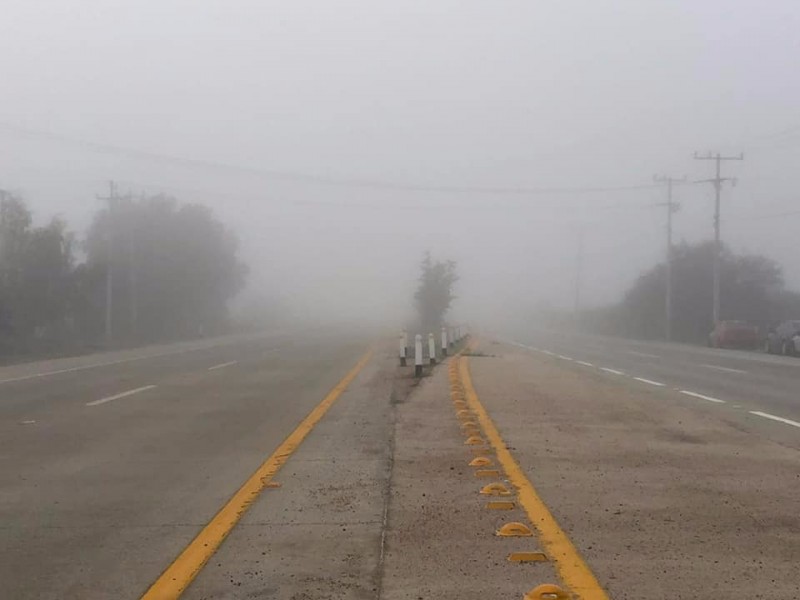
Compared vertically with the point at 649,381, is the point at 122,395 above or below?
below

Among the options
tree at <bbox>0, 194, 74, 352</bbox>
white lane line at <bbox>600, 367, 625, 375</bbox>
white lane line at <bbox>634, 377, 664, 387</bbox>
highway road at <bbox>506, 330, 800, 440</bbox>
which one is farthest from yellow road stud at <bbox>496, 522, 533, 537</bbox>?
tree at <bbox>0, 194, 74, 352</bbox>

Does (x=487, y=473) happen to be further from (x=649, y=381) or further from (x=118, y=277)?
(x=118, y=277)

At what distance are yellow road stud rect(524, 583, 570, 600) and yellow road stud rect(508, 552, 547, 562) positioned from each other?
65cm

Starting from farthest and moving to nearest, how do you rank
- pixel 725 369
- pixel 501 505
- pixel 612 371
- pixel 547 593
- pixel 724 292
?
pixel 724 292 < pixel 725 369 < pixel 612 371 < pixel 501 505 < pixel 547 593

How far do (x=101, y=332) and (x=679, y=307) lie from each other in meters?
38.5

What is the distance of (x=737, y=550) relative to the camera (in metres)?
6.71

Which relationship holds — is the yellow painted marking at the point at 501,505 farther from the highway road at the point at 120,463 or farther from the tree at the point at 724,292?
the tree at the point at 724,292

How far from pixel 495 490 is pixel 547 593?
300cm

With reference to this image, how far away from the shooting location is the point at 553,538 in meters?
7.02

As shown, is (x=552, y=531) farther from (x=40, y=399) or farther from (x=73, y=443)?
(x=40, y=399)

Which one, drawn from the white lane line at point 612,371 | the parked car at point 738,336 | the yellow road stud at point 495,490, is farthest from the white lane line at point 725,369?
the parked car at point 738,336

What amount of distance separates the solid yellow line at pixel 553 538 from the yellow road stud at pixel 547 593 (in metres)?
0.10

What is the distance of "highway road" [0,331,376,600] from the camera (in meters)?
6.69

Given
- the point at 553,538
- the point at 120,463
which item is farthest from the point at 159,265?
the point at 553,538
